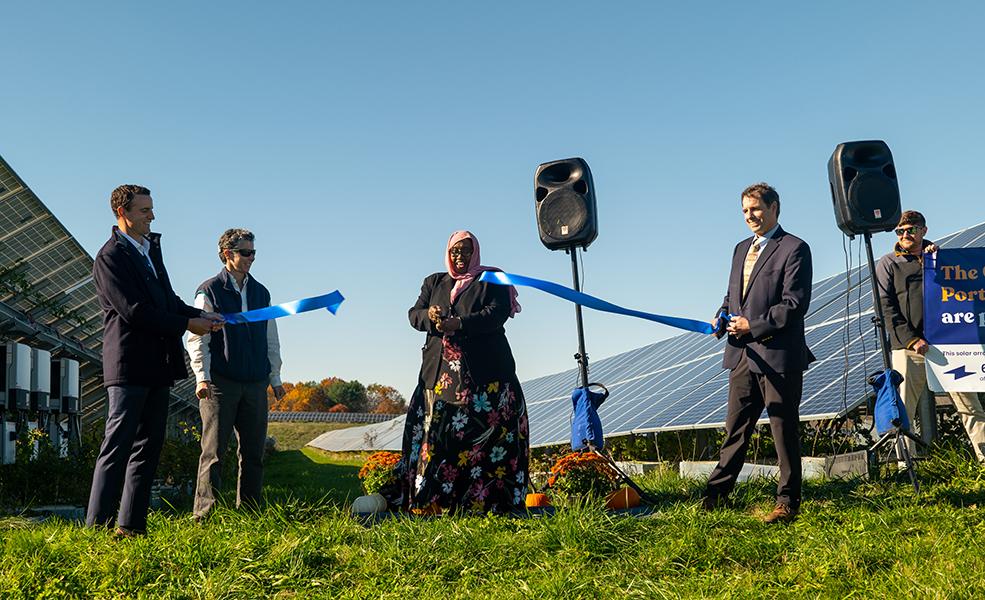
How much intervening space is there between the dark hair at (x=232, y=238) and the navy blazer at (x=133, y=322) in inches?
37.0

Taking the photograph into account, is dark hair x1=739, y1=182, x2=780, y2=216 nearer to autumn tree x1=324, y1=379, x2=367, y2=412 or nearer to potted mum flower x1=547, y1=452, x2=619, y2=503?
potted mum flower x1=547, y1=452, x2=619, y2=503

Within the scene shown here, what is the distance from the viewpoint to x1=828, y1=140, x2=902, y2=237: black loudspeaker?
627cm

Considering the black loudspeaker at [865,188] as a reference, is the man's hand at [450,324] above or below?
below

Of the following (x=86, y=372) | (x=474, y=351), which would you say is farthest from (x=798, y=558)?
(x=86, y=372)

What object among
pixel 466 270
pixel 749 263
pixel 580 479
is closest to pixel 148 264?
pixel 466 270

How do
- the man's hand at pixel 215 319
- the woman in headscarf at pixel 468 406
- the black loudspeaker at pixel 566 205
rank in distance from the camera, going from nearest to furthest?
the man's hand at pixel 215 319 → the woman in headscarf at pixel 468 406 → the black loudspeaker at pixel 566 205

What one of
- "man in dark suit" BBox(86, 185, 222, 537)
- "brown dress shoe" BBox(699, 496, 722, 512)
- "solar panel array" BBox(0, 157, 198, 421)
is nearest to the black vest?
"man in dark suit" BBox(86, 185, 222, 537)

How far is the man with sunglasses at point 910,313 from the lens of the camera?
274 inches

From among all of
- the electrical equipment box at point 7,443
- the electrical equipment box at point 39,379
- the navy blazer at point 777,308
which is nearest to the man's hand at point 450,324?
the navy blazer at point 777,308

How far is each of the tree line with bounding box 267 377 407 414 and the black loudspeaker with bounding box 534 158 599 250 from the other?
236 feet

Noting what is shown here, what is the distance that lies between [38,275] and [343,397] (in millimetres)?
66035

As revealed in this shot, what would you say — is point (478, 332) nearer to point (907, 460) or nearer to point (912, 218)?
point (907, 460)

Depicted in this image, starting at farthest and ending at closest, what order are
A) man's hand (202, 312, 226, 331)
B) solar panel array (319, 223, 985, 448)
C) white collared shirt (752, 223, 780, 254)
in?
1. solar panel array (319, 223, 985, 448)
2. white collared shirt (752, 223, 780, 254)
3. man's hand (202, 312, 226, 331)

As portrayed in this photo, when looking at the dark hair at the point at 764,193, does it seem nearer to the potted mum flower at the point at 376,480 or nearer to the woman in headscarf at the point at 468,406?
the woman in headscarf at the point at 468,406
